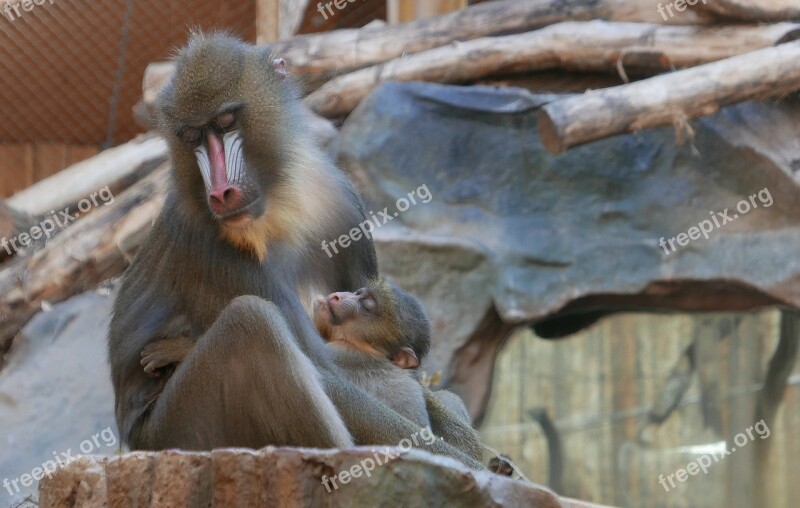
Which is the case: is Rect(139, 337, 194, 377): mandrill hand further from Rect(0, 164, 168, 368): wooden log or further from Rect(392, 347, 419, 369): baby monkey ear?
Rect(0, 164, 168, 368): wooden log

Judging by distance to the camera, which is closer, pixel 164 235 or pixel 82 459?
pixel 82 459

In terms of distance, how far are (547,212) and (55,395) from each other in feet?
9.74

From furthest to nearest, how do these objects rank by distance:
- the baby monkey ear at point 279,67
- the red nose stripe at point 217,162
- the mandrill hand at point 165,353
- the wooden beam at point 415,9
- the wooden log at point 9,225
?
the wooden beam at point 415,9
the wooden log at point 9,225
the baby monkey ear at point 279,67
the mandrill hand at point 165,353
the red nose stripe at point 217,162

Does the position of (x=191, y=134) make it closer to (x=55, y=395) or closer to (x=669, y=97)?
(x=55, y=395)

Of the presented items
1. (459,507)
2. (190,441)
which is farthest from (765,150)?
(459,507)

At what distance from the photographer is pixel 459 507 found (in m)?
2.32

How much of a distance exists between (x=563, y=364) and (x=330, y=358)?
21.7ft

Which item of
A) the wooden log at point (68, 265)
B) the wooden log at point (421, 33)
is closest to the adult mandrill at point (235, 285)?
the wooden log at point (68, 265)

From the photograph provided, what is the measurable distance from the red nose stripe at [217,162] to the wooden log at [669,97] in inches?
112

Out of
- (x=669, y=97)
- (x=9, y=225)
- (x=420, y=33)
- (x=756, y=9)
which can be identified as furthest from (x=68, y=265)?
(x=756, y=9)

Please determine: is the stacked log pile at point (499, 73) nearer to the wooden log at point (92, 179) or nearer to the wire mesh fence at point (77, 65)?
the wooden log at point (92, 179)

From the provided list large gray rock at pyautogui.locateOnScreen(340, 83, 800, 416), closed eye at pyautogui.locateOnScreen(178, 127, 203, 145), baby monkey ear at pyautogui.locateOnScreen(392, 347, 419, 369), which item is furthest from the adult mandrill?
large gray rock at pyautogui.locateOnScreen(340, 83, 800, 416)

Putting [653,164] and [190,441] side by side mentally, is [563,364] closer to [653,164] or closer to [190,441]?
[653,164]

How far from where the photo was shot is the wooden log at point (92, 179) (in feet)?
23.3
